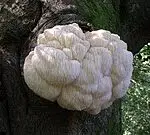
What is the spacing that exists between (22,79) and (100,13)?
379 millimetres

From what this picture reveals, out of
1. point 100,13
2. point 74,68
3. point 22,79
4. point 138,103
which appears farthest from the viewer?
point 138,103

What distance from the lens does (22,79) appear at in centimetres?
104

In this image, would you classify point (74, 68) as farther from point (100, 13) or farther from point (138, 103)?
point (138, 103)

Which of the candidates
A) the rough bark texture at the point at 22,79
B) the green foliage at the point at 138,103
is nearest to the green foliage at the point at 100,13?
the rough bark texture at the point at 22,79

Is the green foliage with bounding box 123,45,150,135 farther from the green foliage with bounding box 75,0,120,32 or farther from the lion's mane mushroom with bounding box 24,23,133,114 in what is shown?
the lion's mane mushroom with bounding box 24,23,133,114

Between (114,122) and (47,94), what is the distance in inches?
18.9

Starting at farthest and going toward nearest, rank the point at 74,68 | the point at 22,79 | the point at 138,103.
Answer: the point at 138,103, the point at 22,79, the point at 74,68

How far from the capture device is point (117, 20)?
4.62 ft

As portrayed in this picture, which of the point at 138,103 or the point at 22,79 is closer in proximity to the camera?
the point at 22,79

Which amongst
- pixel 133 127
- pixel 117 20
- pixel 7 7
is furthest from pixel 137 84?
pixel 7 7

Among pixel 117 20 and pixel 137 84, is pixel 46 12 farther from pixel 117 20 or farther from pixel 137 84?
pixel 137 84

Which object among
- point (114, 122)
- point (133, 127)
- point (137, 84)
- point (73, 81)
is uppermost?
point (73, 81)

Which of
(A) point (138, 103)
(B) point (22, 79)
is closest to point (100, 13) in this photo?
(B) point (22, 79)

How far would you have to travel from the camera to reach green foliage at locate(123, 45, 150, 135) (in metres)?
4.24
